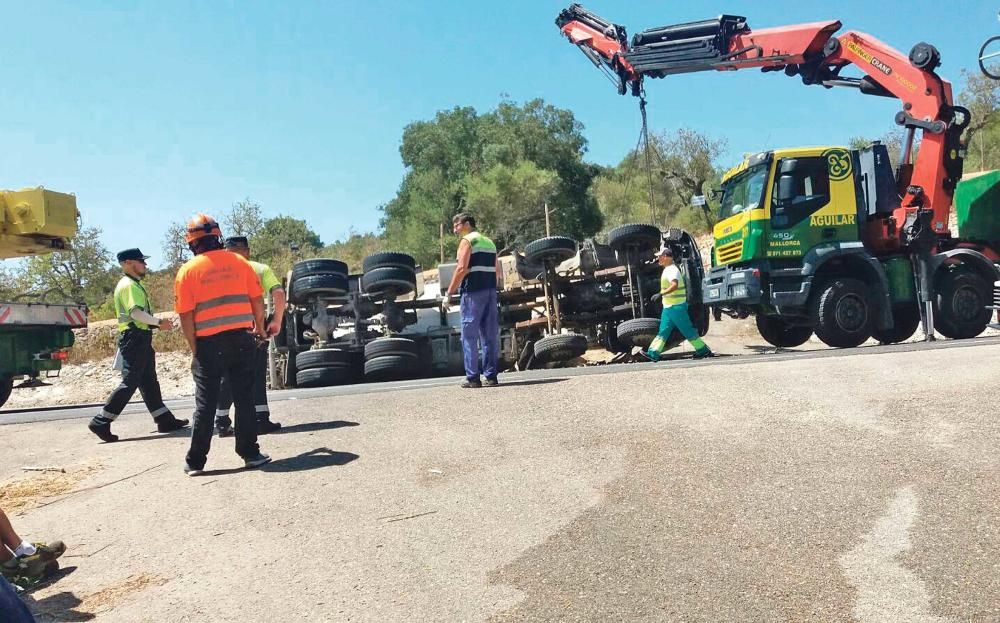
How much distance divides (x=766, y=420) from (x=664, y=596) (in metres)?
2.84

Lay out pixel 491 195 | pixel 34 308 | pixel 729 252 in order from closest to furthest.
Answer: pixel 729 252
pixel 34 308
pixel 491 195

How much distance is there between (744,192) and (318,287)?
6805 millimetres

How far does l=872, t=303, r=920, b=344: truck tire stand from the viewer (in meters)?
12.9

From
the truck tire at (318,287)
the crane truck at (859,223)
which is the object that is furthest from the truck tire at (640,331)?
the truck tire at (318,287)

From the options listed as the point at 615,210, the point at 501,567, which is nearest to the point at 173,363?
the point at 501,567

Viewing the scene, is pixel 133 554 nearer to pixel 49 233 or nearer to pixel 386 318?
pixel 386 318

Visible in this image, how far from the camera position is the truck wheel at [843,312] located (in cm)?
1150

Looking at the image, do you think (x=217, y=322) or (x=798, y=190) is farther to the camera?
(x=798, y=190)

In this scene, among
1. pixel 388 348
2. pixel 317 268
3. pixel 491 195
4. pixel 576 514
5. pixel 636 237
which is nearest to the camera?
pixel 576 514

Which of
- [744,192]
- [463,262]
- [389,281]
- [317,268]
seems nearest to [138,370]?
[463,262]

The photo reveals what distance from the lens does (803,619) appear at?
9.55ft

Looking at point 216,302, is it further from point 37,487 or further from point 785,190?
point 785,190

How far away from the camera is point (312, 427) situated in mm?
6777

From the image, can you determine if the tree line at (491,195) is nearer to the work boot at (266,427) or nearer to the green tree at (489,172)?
the green tree at (489,172)
